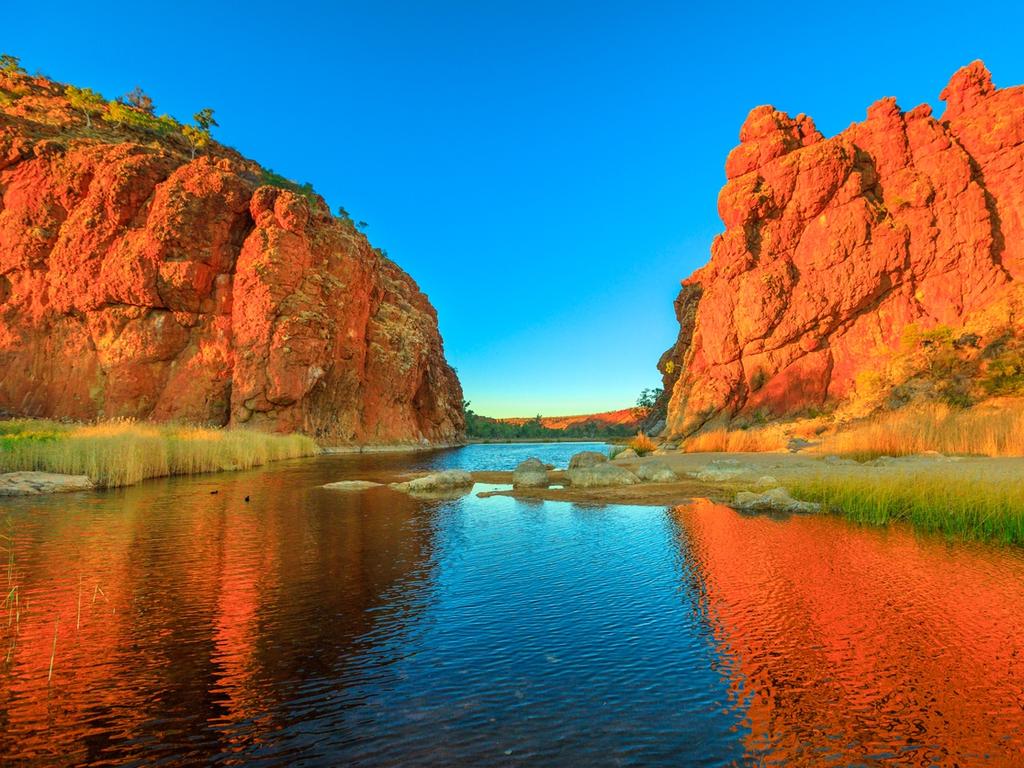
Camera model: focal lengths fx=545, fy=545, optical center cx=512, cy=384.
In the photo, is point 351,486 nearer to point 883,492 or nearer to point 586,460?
point 586,460

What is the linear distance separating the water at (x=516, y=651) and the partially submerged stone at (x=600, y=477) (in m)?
7.91

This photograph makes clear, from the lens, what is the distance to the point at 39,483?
16750mm

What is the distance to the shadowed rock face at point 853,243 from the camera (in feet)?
137

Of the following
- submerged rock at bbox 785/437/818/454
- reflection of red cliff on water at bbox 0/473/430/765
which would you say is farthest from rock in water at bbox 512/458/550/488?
submerged rock at bbox 785/437/818/454

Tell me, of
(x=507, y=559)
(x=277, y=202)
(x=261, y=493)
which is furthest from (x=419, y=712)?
(x=277, y=202)

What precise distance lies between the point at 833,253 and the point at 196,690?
170 ft

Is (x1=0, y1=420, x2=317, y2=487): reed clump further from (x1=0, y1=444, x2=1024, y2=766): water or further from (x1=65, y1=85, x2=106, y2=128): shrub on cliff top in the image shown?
(x1=65, y1=85, x2=106, y2=128): shrub on cliff top

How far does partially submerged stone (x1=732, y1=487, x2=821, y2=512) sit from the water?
2.34 meters

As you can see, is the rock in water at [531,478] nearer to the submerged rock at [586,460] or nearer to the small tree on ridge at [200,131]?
the submerged rock at [586,460]

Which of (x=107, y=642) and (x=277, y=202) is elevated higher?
(x=277, y=202)

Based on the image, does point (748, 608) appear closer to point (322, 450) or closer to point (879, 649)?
point (879, 649)

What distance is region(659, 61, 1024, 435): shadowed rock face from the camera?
41.7 meters

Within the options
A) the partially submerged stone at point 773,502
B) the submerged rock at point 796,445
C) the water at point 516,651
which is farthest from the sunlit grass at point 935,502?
the submerged rock at point 796,445

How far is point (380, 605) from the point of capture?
6.68 metres
